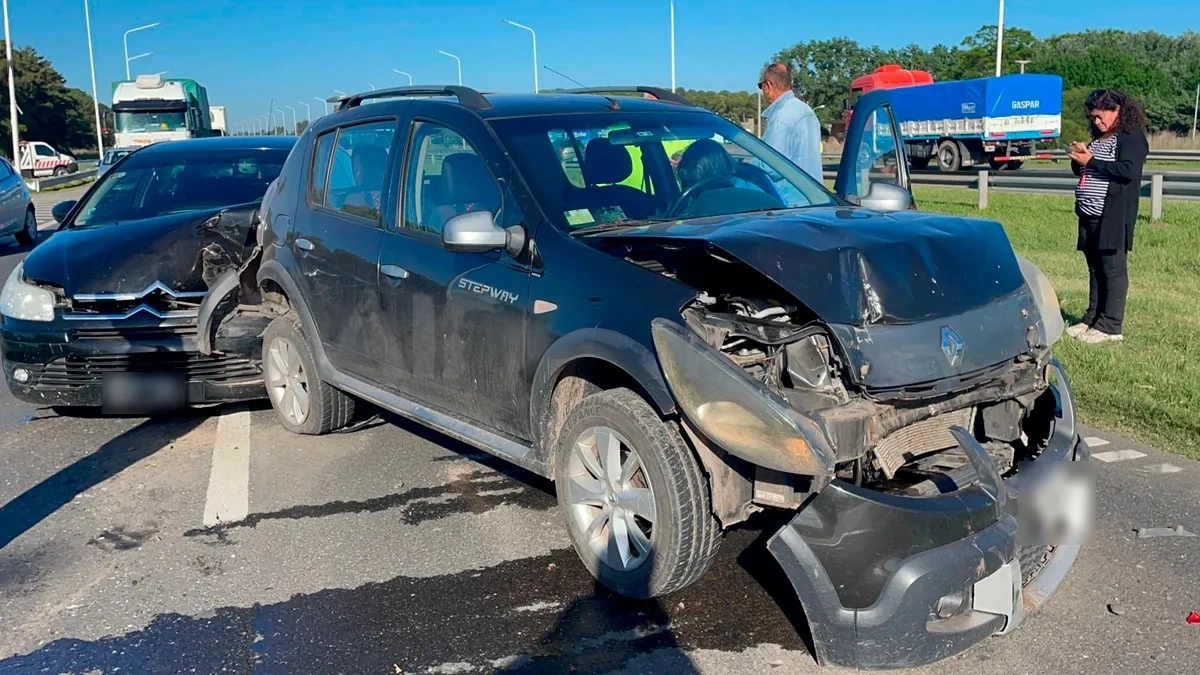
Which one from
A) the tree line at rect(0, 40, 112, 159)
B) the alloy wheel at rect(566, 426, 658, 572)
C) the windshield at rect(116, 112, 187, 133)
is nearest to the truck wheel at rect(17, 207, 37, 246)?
the windshield at rect(116, 112, 187, 133)

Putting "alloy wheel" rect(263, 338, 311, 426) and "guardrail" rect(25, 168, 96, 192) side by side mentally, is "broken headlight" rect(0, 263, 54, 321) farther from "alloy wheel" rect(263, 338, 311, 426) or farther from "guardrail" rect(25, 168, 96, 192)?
"guardrail" rect(25, 168, 96, 192)

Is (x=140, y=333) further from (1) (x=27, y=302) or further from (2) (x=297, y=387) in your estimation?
(2) (x=297, y=387)

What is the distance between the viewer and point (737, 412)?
3445 millimetres

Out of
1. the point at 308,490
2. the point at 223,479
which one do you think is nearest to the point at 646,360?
the point at 308,490

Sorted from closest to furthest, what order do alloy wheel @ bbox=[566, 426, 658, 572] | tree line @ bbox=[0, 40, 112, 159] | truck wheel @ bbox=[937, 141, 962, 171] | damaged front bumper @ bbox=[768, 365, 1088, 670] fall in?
damaged front bumper @ bbox=[768, 365, 1088, 670]
alloy wheel @ bbox=[566, 426, 658, 572]
truck wheel @ bbox=[937, 141, 962, 171]
tree line @ bbox=[0, 40, 112, 159]

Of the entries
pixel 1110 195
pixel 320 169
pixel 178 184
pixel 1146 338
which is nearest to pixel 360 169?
pixel 320 169

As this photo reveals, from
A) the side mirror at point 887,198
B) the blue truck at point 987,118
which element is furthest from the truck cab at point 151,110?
the side mirror at point 887,198

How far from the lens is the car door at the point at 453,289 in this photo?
449 centimetres

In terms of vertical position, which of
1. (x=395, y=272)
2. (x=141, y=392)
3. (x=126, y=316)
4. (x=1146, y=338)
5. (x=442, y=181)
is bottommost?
(x=1146, y=338)

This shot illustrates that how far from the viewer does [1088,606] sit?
3.93 metres

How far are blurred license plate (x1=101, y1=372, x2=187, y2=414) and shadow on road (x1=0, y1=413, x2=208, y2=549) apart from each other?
197 mm

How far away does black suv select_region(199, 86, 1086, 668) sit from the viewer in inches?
134

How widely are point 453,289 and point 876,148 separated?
9.95 ft

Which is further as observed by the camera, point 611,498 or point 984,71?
point 984,71
